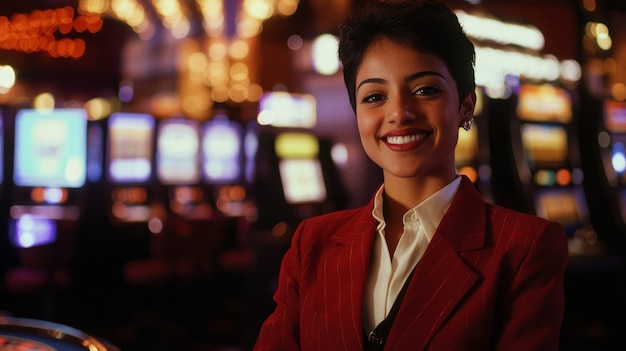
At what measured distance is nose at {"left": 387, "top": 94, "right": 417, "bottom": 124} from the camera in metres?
1.23

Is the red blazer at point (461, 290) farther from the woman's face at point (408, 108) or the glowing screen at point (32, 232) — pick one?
the glowing screen at point (32, 232)

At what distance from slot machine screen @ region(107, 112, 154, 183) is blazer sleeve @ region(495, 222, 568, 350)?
16.6 feet

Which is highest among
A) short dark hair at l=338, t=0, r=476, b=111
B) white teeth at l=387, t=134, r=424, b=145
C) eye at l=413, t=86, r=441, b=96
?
short dark hair at l=338, t=0, r=476, b=111

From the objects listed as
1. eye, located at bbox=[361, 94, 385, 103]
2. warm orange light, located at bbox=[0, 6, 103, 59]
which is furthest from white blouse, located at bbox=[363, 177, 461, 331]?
warm orange light, located at bbox=[0, 6, 103, 59]

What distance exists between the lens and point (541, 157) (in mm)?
4789

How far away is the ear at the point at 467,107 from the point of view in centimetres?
134

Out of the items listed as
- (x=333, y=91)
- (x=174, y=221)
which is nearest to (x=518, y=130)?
(x=333, y=91)

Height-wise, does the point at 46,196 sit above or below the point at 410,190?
below

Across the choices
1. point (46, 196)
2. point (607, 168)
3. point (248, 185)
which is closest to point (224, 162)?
point (248, 185)

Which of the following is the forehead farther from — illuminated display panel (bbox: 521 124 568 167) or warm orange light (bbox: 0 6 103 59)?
warm orange light (bbox: 0 6 103 59)

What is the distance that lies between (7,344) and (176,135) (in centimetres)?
508

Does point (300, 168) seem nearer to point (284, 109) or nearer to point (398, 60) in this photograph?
point (284, 109)

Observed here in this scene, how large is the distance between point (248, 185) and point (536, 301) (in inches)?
240

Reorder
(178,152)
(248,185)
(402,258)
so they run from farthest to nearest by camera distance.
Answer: (248,185), (178,152), (402,258)
